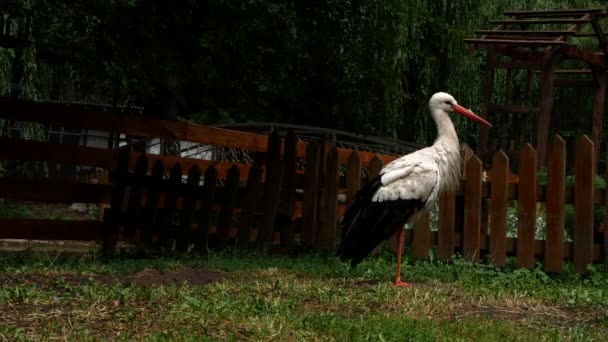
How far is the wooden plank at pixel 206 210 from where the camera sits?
11.1 meters

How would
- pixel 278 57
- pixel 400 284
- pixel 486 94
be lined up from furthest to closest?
1. pixel 486 94
2. pixel 278 57
3. pixel 400 284

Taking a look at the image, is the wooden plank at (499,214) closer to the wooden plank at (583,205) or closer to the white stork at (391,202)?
the wooden plank at (583,205)

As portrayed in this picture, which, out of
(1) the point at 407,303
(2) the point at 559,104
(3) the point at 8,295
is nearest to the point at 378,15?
(1) the point at 407,303

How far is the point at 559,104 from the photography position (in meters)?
24.7

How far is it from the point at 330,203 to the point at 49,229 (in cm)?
333

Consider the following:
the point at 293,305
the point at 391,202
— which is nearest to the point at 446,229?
the point at 391,202

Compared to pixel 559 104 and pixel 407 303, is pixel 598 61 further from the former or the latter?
pixel 407 303

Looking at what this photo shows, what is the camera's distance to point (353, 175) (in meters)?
10.8

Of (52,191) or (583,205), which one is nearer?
(583,205)

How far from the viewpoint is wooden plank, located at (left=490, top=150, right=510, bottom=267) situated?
9578 millimetres

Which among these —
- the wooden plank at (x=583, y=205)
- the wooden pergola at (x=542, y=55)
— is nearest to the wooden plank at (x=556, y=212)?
the wooden plank at (x=583, y=205)

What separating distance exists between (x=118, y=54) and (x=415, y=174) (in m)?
5.18

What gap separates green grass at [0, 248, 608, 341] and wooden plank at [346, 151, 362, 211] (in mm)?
1902

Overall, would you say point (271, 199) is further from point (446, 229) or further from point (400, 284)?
point (400, 284)
